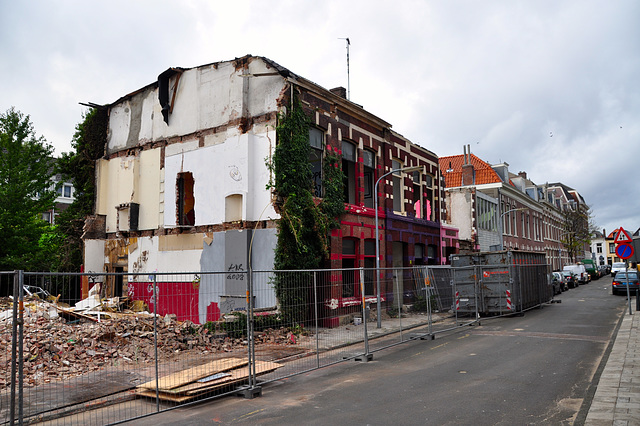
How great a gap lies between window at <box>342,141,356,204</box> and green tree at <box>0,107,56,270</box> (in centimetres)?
1568

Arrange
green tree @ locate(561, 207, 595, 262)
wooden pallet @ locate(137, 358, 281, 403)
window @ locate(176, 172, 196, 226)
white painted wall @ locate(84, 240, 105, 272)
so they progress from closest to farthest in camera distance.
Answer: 1. wooden pallet @ locate(137, 358, 281, 403)
2. window @ locate(176, 172, 196, 226)
3. white painted wall @ locate(84, 240, 105, 272)
4. green tree @ locate(561, 207, 595, 262)

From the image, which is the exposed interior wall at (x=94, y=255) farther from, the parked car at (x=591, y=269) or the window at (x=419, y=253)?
the parked car at (x=591, y=269)

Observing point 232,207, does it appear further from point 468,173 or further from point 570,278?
point 570,278

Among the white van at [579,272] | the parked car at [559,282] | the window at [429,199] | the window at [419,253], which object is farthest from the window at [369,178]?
the white van at [579,272]

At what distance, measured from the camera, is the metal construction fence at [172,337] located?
7.53m

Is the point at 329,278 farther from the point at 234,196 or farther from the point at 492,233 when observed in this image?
the point at 492,233

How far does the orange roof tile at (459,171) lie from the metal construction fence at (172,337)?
28.1 meters

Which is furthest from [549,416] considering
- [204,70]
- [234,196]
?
[204,70]

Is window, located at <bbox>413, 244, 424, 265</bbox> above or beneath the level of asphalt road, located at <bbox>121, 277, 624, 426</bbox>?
above

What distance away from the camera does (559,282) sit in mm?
34562

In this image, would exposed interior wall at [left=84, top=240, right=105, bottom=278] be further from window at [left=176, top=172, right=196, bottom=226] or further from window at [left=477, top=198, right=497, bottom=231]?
window at [left=477, top=198, right=497, bottom=231]

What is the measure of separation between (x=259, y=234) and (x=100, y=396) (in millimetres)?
8866

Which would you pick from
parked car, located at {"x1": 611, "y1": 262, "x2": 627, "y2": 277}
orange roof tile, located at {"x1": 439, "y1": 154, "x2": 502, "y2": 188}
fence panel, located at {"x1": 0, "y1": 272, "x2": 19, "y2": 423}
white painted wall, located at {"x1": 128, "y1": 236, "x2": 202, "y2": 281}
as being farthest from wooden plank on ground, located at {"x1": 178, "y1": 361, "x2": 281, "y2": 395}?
parked car, located at {"x1": 611, "y1": 262, "x2": 627, "y2": 277}

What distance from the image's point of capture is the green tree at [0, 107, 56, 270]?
958 inches
